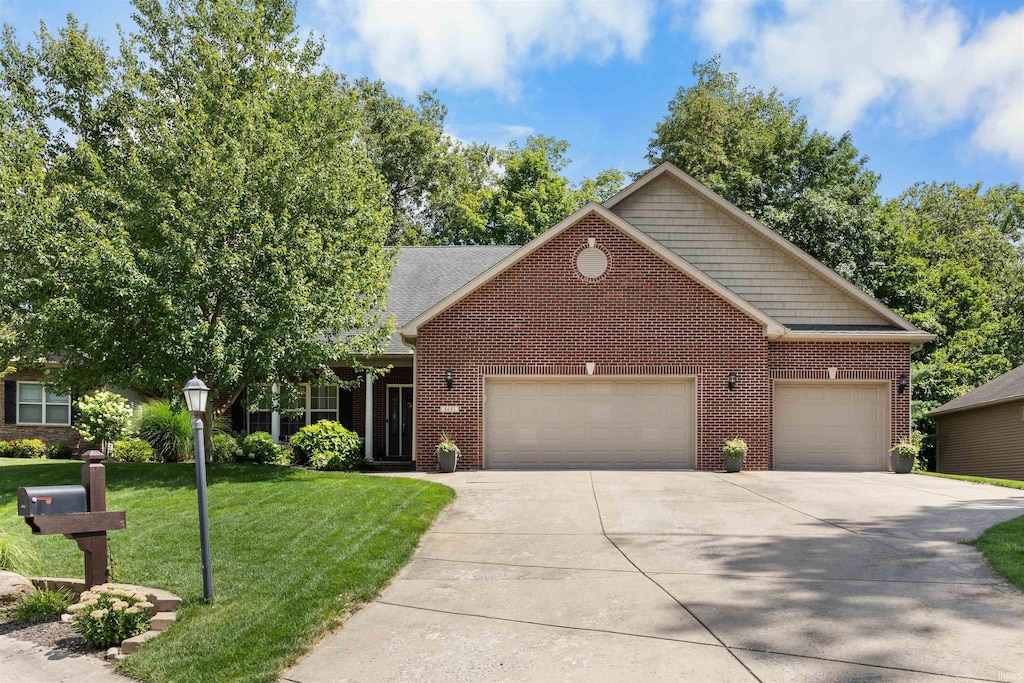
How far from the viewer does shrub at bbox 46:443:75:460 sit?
22141 mm

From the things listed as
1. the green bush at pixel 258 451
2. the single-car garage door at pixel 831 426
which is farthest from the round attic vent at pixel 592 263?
the green bush at pixel 258 451

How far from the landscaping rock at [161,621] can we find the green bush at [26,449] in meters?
17.2

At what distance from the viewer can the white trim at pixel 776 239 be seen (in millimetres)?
19234

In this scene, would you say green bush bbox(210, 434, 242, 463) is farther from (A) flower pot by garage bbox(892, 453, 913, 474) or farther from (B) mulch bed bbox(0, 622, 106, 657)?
(A) flower pot by garage bbox(892, 453, 913, 474)

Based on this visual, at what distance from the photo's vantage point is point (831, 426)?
62.5ft

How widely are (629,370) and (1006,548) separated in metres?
9.48

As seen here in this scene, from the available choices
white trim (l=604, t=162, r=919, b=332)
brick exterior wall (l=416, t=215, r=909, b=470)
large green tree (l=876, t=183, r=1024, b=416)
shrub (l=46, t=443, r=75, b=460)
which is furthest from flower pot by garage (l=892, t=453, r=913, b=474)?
shrub (l=46, t=443, r=75, b=460)

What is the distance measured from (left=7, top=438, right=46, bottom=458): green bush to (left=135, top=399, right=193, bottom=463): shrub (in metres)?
4.76

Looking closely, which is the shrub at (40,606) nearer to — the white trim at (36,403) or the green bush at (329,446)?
the green bush at (329,446)

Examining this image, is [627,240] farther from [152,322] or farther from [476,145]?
[476,145]

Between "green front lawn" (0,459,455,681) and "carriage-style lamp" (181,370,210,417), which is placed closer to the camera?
"green front lawn" (0,459,455,681)

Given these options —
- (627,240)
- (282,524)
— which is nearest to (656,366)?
(627,240)

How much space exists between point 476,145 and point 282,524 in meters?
35.5

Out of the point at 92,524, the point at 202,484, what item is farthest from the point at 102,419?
the point at 202,484
